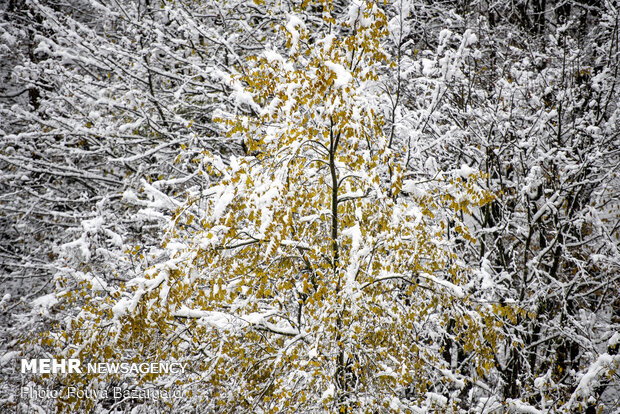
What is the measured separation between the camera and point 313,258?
13.3ft

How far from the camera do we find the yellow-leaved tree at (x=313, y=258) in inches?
137

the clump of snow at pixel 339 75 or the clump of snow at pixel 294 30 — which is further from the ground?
the clump of snow at pixel 294 30

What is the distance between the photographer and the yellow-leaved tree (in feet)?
11.4

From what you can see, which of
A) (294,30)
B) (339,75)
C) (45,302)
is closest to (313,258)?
(339,75)

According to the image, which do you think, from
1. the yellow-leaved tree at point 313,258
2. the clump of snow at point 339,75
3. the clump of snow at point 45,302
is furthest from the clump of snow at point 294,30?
the clump of snow at point 45,302

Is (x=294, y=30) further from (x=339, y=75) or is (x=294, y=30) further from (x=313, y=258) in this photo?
(x=313, y=258)

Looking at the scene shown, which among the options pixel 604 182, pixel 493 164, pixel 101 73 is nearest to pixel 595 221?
pixel 604 182

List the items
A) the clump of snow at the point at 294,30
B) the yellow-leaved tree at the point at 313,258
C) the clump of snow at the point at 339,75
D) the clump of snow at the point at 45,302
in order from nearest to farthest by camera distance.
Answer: the clump of snow at the point at 339,75 < the yellow-leaved tree at the point at 313,258 < the clump of snow at the point at 294,30 < the clump of snow at the point at 45,302

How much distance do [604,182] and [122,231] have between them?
8.24 metres

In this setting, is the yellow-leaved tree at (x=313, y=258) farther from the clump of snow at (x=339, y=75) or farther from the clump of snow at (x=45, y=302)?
the clump of snow at (x=45, y=302)

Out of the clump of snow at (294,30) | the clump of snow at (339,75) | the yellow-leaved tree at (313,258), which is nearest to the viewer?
the clump of snow at (339,75)

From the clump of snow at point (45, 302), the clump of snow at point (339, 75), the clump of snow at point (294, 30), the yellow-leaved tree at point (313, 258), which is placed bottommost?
the clump of snow at point (45, 302)

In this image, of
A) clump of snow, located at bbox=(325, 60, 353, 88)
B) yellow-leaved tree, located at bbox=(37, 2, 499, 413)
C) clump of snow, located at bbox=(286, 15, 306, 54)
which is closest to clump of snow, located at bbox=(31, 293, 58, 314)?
yellow-leaved tree, located at bbox=(37, 2, 499, 413)

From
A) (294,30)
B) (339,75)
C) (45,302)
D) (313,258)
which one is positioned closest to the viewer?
(339,75)
